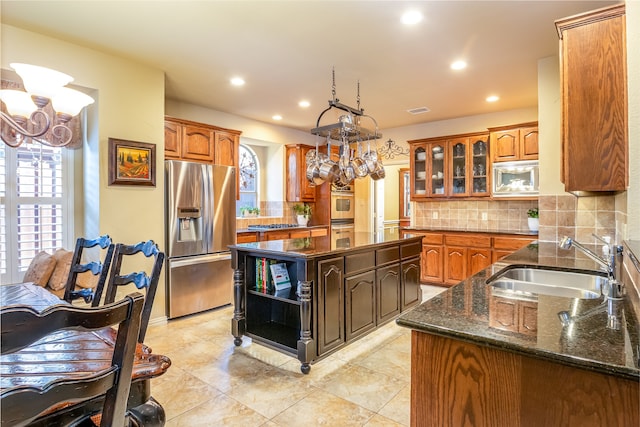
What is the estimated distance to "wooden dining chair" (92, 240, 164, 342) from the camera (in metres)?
1.59

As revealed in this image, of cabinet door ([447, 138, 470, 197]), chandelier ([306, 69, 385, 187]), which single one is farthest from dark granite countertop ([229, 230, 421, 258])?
cabinet door ([447, 138, 470, 197])

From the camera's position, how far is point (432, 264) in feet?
17.3

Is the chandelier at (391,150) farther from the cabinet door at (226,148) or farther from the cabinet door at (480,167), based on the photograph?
the cabinet door at (226,148)

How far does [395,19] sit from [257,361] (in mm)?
2945

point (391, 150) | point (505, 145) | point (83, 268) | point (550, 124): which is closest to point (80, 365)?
point (83, 268)

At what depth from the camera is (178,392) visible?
2316 millimetres

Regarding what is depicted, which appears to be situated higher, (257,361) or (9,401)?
(9,401)

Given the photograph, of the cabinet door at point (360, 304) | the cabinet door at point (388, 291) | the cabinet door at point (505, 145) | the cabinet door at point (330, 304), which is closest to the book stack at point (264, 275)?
the cabinet door at point (330, 304)

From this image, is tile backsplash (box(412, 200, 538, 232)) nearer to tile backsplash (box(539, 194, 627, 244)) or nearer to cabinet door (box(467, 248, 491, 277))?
cabinet door (box(467, 248, 491, 277))

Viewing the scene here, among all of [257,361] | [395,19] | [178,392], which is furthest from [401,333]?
[395,19]

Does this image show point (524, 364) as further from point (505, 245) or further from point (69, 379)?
point (505, 245)

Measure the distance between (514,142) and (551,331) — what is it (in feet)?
14.6

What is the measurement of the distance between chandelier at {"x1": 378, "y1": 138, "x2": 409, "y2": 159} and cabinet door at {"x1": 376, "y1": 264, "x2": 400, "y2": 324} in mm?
3184

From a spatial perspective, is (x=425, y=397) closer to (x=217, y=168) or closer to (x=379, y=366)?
(x=379, y=366)
